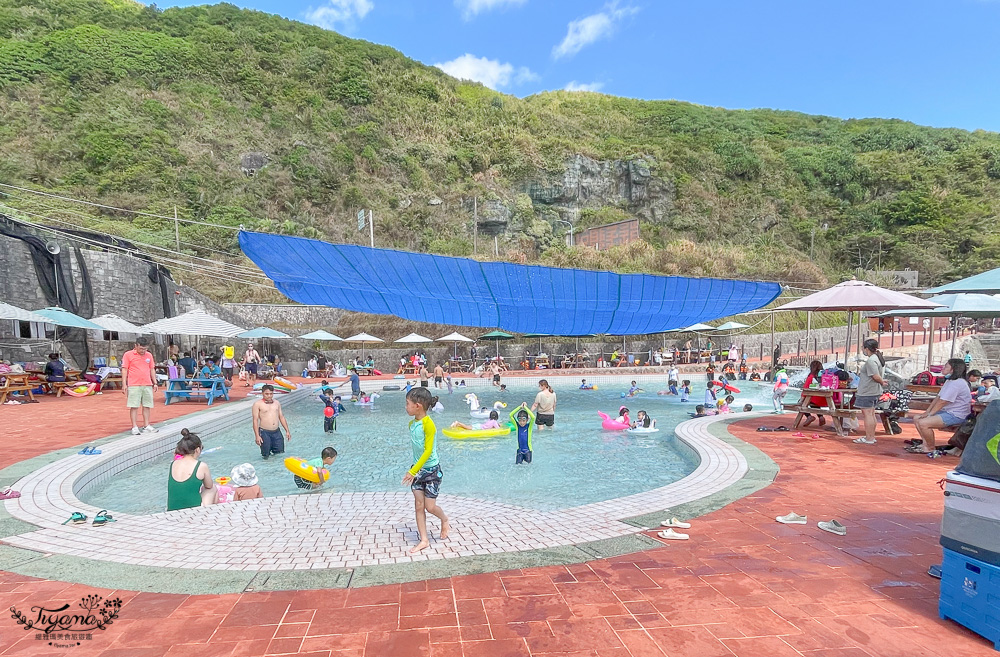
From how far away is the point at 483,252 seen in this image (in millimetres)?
36250

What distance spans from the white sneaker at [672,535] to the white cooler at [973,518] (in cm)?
150

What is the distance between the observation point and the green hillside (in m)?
31.4

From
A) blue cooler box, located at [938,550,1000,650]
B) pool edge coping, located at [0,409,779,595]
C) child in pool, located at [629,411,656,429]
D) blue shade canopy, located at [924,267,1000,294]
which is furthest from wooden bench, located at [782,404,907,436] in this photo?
blue cooler box, located at [938,550,1000,650]

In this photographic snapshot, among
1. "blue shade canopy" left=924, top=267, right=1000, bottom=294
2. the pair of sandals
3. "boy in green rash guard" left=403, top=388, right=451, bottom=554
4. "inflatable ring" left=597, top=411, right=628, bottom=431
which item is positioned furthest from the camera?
"inflatable ring" left=597, top=411, right=628, bottom=431

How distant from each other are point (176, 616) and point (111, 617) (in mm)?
341

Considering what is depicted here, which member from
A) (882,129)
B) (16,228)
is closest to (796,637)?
(16,228)

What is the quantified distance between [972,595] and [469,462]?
6.15 m

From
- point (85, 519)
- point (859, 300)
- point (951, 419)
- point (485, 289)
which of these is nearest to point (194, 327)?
point (485, 289)

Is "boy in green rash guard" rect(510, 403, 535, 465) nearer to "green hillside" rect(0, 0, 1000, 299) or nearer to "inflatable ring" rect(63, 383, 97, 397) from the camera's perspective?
"inflatable ring" rect(63, 383, 97, 397)

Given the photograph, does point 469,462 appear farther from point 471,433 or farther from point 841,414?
point 841,414

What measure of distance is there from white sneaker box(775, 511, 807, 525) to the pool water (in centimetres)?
219

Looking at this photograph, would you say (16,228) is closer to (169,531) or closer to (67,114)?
(169,531)

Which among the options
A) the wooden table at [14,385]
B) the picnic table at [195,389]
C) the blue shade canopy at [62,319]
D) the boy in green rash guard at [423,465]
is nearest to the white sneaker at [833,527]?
the boy in green rash guard at [423,465]

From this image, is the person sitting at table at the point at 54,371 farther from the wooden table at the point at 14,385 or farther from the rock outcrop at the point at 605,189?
the rock outcrop at the point at 605,189
